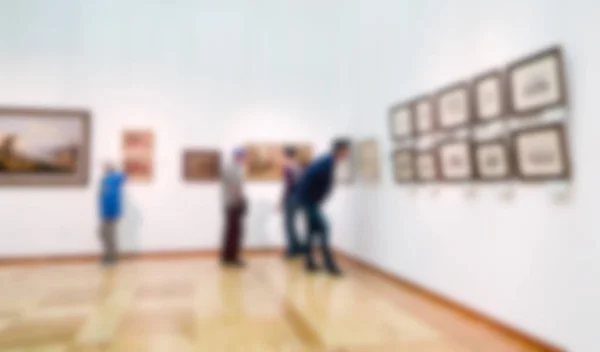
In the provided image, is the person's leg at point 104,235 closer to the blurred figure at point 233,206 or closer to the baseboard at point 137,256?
the baseboard at point 137,256

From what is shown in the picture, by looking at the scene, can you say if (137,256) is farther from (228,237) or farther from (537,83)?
(537,83)

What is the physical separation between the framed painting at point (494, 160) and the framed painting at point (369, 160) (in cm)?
247

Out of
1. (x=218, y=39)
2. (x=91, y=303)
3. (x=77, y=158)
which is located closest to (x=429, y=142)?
(x=91, y=303)

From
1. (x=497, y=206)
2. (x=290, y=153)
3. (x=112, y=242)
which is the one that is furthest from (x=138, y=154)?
(x=497, y=206)

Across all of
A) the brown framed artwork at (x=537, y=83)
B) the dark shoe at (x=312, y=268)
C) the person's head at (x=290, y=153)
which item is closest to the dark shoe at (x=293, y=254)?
the dark shoe at (x=312, y=268)

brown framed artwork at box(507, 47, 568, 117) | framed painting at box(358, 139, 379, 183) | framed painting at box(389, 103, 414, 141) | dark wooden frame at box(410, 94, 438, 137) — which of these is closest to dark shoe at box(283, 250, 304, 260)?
framed painting at box(358, 139, 379, 183)

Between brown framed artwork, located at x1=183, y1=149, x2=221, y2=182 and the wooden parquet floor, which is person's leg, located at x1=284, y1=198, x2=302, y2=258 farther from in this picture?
brown framed artwork, located at x1=183, y1=149, x2=221, y2=182

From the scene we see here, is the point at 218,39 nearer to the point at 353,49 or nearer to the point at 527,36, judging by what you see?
the point at 353,49

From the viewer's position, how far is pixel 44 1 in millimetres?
7477

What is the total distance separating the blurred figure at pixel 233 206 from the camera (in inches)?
278

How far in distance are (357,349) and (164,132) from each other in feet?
19.7

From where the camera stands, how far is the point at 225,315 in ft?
13.5

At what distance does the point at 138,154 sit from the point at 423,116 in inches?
208

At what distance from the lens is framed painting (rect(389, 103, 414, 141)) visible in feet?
17.4
